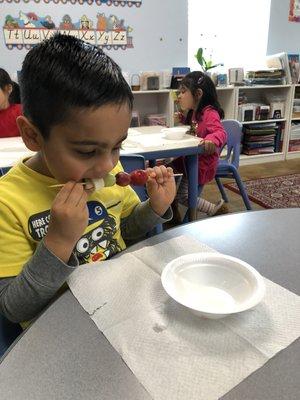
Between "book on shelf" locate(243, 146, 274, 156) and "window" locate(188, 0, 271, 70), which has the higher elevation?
"window" locate(188, 0, 271, 70)

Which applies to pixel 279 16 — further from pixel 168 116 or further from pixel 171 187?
pixel 171 187

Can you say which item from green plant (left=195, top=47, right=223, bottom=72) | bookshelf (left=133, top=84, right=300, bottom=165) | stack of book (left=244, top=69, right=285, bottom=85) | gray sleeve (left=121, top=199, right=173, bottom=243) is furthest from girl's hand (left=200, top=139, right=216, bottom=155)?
stack of book (left=244, top=69, right=285, bottom=85)

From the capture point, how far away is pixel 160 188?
2.56ft

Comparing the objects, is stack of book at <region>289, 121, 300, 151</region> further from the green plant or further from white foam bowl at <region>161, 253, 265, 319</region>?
white foam bowl at <region>161, 253, 265, 319</region>

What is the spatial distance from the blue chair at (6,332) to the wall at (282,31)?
4020 mm

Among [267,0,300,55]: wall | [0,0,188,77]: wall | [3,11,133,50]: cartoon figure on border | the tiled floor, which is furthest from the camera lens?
[267,0,300,55]: wall

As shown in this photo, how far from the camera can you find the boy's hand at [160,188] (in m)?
0.77

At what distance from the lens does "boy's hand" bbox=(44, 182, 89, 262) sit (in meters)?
0.55

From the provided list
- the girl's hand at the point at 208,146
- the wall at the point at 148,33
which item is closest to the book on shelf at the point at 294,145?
the wall at the point at 148,33

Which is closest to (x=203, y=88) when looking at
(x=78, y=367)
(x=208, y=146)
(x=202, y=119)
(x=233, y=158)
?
(x=202, y=119)

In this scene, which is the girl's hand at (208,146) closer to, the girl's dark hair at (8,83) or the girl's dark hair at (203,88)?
the girl's dark hair at (203,88)

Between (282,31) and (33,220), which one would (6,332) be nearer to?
(33,220)

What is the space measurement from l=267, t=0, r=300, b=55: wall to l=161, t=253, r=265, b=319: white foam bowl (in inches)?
152

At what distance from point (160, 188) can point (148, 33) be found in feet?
9.69
